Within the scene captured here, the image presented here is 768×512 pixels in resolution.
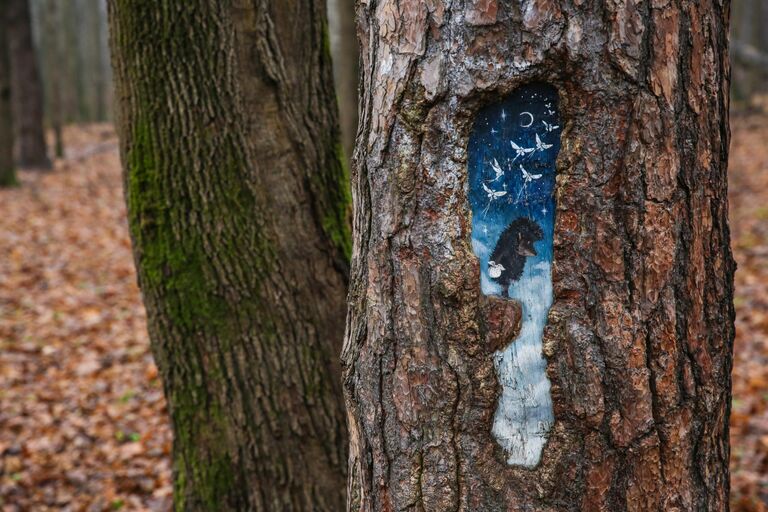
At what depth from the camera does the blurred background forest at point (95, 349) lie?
429cm

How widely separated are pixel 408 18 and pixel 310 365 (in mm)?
1768

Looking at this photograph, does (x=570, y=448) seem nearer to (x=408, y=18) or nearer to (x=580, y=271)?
(x=580, y=271)

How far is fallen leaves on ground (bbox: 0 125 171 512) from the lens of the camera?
432cm

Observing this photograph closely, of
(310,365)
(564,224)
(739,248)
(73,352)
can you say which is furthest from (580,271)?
(739,248)

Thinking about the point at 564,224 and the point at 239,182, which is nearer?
the point at 564,224

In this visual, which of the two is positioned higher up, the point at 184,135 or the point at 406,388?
the point at 184,135

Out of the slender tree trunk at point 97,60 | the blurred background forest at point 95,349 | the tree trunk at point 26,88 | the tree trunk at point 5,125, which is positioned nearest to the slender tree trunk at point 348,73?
the blurred background forest at point 95,349

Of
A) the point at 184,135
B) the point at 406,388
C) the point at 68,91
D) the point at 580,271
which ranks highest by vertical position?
the point at 68,91

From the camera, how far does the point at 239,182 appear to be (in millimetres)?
2795

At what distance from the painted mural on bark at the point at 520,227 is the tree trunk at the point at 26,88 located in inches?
578

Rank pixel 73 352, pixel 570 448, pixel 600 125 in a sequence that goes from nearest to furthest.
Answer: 1. pixel 600 125
2. pixel 570 448
3. pixel 73 352

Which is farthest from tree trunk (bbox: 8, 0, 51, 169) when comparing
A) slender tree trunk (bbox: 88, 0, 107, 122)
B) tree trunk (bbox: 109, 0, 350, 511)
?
slender tree trunk (bbox: 88, 0, 107, 122)

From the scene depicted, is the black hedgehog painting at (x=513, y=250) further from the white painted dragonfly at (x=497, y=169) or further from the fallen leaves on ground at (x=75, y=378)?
the fallen leaves on ground at (x=75, y=378)

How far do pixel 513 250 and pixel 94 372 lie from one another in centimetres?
515
